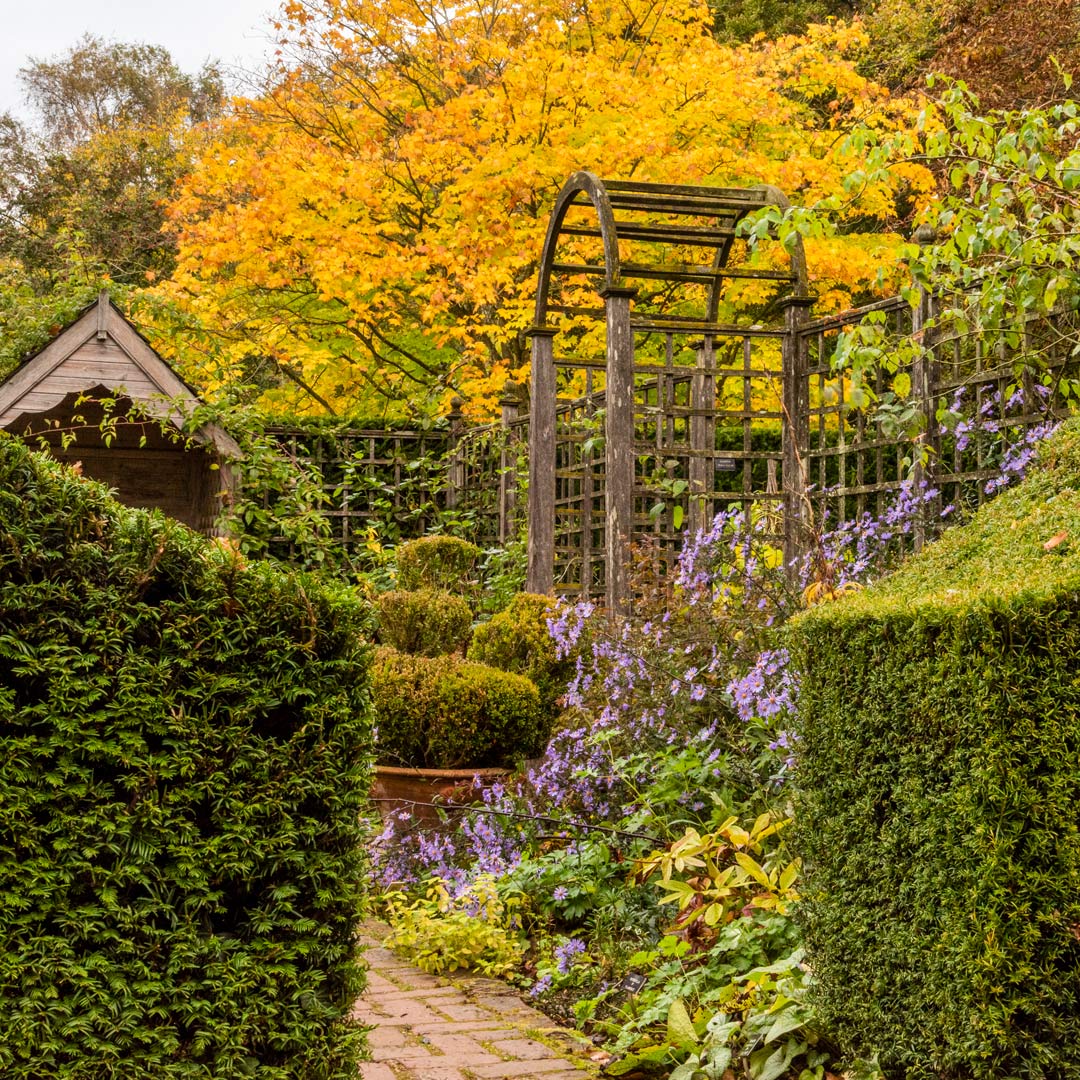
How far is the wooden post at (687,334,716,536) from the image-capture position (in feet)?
26.4

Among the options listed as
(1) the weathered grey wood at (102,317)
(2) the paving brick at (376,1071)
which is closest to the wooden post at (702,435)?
(1) the weathered grey wood at (102,317)

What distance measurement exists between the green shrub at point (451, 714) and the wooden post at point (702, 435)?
7.29ft

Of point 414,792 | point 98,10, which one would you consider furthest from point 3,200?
point 414,792

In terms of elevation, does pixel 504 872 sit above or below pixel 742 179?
below

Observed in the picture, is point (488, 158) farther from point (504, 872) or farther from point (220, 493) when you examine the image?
point (504, 872)

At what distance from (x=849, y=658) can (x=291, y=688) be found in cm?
131

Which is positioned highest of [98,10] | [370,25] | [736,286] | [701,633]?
[98,10]

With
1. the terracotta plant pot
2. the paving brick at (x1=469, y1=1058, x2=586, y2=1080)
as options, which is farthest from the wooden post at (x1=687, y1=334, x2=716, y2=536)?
the paving brick at (x1=469, y1=1058, x2=586, y2=1080)

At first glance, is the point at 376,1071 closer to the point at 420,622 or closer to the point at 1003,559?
the point at 1003,559

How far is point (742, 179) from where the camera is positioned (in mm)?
11289

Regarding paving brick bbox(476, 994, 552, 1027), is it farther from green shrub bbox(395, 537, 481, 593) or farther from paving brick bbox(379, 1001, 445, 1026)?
green shrub bbox(395, 537, 481, 593)

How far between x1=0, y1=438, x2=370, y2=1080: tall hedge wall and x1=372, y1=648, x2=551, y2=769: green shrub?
327cm

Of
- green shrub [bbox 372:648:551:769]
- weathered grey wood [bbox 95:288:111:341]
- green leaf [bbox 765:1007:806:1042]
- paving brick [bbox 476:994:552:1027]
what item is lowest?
paving brick [bbox 476:994:552:1027]

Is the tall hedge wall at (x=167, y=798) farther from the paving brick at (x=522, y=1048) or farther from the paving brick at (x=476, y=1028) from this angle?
the paving brick at (x=476, y=1028)
